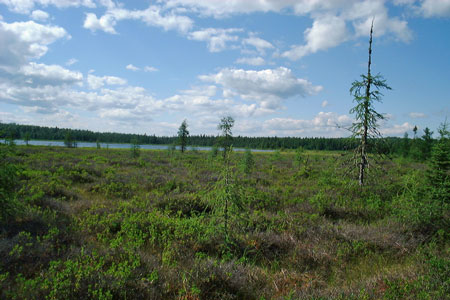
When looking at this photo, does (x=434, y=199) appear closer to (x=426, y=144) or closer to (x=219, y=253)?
(x=219, y=253)

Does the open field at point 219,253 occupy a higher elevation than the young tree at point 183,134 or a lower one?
lower

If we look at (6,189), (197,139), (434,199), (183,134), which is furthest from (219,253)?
(197,139)

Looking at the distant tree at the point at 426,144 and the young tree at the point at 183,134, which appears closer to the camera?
the distant tree at the point at 426,144

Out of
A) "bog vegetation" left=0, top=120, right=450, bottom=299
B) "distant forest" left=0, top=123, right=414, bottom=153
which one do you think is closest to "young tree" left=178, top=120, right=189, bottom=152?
"bog vegetation" left=0, top=120, right=450, bottom=299

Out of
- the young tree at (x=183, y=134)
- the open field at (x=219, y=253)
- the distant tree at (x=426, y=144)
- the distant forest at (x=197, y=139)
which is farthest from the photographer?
the distant forest at (x=197, y=139)

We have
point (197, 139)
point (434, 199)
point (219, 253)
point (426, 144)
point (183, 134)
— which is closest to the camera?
point (219, 253)

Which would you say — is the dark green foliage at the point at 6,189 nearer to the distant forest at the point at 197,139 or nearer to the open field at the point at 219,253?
the open field at the point at 219,253

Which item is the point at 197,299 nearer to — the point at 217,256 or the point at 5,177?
the point at 217,256

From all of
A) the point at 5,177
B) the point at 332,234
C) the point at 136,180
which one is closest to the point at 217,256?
the point at 332,234

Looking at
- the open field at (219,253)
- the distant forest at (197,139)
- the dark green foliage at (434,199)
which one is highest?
the distant forest at (197,139)

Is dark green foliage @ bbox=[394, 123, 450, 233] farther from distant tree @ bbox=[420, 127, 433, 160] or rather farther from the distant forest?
the distant forest

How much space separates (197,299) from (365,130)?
1240 cm

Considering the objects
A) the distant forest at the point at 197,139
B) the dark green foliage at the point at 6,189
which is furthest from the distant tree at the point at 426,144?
the distant forest at the point at 197,139

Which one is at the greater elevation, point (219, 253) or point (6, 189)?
point (6, 189)
